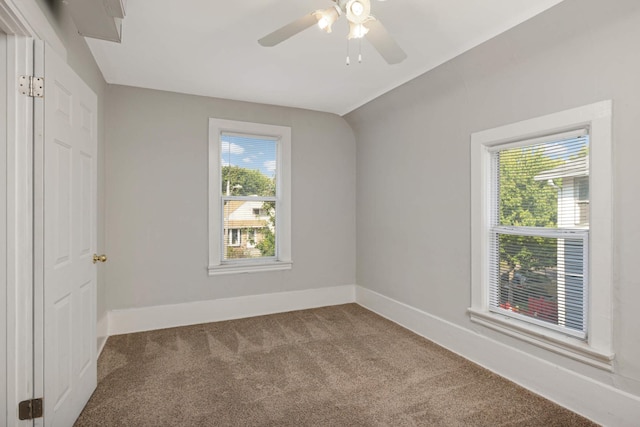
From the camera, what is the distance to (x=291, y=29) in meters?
1.84

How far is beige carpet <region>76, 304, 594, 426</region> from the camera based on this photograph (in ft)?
6.90

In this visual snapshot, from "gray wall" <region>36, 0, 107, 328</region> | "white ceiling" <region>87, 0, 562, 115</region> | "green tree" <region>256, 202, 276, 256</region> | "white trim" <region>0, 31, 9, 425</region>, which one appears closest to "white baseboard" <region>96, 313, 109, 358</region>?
"gray wall" <region>36, 0, 107, 328</region>

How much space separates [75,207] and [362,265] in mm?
3219

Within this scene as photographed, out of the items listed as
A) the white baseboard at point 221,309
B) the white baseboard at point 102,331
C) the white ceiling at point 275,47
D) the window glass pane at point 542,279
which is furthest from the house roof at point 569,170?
the white baseboard at point 102,331

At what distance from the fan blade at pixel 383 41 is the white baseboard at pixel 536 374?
2194mm

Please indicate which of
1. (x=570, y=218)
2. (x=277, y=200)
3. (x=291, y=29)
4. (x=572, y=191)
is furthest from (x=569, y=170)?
(x=277, y=200)

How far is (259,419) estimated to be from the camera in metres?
2.09

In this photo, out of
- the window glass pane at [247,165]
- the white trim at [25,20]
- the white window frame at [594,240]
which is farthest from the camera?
the window glass pane at [247,165]

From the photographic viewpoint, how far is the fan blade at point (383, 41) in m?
1.78

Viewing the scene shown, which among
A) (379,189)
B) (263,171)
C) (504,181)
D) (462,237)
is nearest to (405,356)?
(462,237)

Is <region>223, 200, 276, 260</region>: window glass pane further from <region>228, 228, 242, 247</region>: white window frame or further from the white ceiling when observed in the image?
the white ceiling

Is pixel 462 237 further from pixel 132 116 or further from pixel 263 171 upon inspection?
pixel 132 116

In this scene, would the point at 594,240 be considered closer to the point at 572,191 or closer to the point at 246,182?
the point at 572,191

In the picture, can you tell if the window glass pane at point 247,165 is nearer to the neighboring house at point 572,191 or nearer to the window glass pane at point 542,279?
the window glass pane at point 542,279
